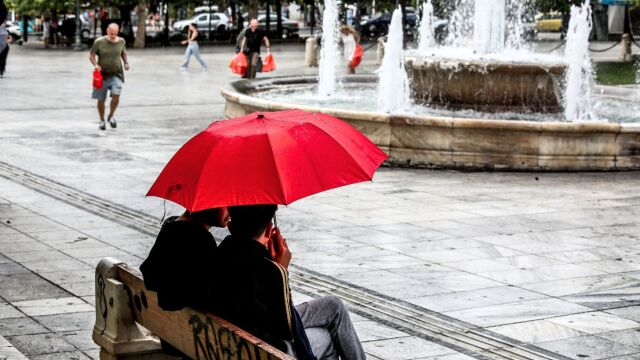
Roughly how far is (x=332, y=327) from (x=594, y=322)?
9.64 ft

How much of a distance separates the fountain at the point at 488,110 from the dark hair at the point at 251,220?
9.14 metres

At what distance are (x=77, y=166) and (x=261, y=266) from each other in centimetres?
993

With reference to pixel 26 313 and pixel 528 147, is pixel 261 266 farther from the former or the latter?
pixel 528 147

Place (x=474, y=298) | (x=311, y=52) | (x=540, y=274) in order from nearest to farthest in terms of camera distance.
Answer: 1. (x=474, y=298)
2. (x=540, y=274)
3. (x=311, y=52)

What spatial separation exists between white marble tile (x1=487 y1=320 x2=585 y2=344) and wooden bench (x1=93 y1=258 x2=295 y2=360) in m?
2.58

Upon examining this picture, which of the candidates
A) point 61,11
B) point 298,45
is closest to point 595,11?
point 298,45

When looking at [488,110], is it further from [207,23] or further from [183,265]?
[207,23]

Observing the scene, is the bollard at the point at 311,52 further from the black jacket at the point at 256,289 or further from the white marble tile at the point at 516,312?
→ the black jacket at the point at 256,289

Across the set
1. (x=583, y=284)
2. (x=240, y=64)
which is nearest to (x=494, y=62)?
(x=583, y=284)

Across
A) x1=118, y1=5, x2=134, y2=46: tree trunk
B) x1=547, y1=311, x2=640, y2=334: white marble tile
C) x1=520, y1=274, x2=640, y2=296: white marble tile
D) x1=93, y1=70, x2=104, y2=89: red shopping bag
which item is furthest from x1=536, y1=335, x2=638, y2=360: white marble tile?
x1=118, y1=5, x2=134, y2=46: tree trunk

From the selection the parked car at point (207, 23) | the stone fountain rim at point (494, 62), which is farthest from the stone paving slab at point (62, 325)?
the parked car at point (207, 23)

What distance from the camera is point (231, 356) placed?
4.61m

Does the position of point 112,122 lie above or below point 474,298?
below

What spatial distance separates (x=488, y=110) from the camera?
16.1 m
